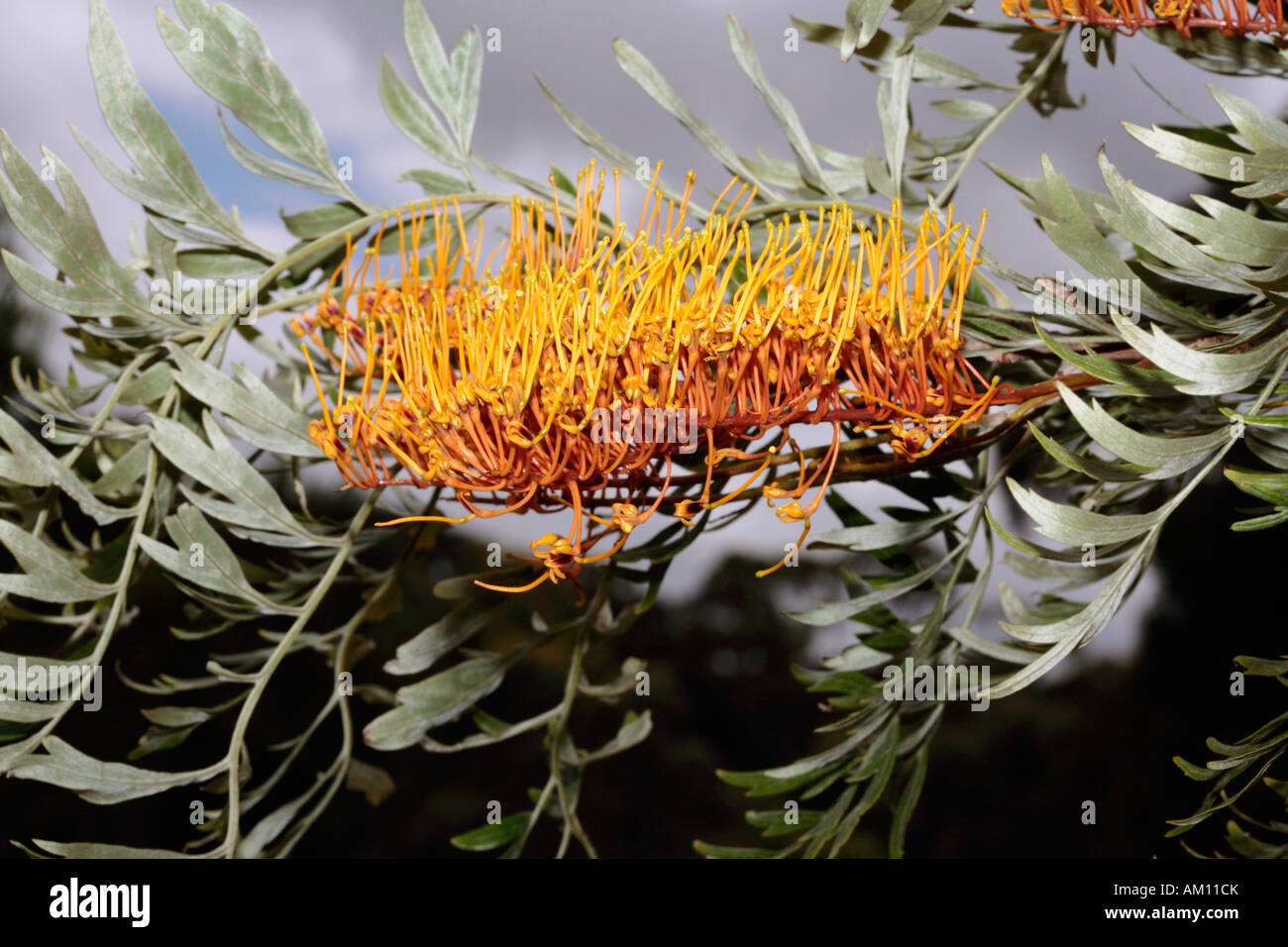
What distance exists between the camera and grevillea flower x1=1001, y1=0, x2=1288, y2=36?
388 millimetres

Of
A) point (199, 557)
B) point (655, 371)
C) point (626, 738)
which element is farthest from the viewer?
point (626, 738)

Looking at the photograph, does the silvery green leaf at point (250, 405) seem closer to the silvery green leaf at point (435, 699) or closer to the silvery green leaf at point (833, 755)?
the silvery green leaf at point (435, 699)

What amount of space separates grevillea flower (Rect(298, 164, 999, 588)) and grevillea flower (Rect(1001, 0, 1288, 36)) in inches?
5.5

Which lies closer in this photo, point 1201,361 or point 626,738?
point 1201,361

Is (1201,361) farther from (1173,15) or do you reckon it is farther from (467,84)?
(467,84)

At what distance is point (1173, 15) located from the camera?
39 cm

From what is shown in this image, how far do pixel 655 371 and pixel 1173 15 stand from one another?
0.29 metres

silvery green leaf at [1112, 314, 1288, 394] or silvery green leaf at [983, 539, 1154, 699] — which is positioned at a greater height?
silvery green leaf at [1112, 314, 1288, 394]

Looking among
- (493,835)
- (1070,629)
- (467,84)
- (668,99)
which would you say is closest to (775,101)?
(668,99)

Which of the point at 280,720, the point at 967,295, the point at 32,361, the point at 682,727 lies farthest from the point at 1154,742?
the point at 32,361

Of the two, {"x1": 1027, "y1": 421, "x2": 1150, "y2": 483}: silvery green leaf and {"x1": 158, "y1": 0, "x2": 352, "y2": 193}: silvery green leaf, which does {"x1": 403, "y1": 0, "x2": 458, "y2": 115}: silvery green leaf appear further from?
{"x1": 1027, "y1": 421, "x2": 1150, "y2": 483}: silvery green leaf

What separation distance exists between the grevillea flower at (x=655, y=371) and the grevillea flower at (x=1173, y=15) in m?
0.14

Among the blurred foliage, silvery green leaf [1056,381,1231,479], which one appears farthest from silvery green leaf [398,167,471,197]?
silvery green leaf [1056,381,1231,479]

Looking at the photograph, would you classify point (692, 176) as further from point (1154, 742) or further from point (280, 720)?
point (1154, 742)
